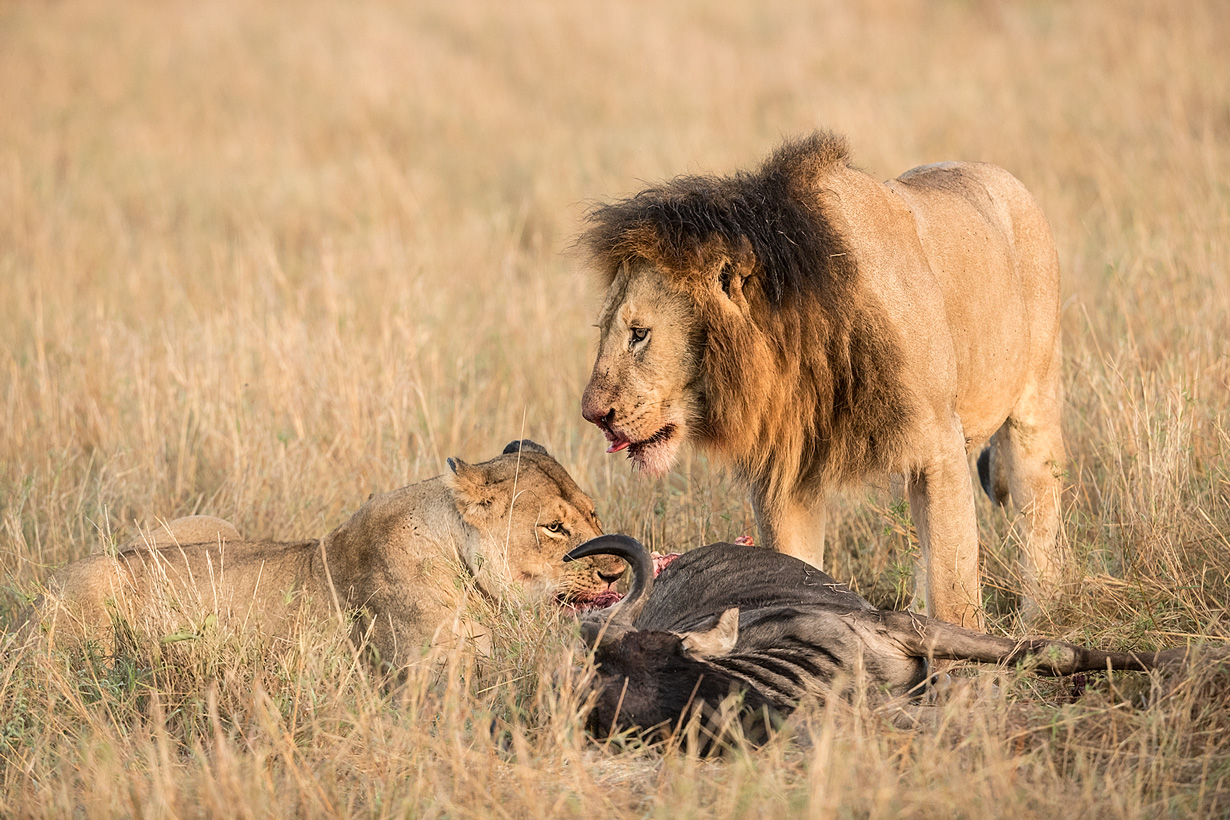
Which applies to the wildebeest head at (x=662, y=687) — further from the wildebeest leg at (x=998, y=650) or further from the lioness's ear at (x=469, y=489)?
the lioness's ear at (x=469, y=489)

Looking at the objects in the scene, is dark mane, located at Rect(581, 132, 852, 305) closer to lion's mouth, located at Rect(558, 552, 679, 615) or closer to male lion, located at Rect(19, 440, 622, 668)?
male lion, located at Rect(19, 440, 622, 668)

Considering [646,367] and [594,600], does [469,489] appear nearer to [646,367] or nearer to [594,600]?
[594,600]

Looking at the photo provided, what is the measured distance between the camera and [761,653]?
3379 millimetres

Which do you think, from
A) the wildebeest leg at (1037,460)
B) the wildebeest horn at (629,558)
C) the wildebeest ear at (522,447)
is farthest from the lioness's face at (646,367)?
the wildebeest leg at (1037,460)

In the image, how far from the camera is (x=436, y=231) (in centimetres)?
971

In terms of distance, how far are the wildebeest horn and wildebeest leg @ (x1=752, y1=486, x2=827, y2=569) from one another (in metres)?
0.98

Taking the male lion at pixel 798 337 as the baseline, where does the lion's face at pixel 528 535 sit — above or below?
below

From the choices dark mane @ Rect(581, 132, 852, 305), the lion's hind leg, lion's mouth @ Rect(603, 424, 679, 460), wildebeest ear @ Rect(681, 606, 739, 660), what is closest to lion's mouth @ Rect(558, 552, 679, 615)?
lion's mouth @ Rect(603, 424, 679, 460)

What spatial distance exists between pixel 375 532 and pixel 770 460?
146cm

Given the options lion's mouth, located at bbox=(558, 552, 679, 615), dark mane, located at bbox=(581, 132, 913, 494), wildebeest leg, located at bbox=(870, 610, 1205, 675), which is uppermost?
dark mane, located at bbox=(581, 132, 913, 494)

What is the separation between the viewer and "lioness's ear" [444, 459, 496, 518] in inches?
166

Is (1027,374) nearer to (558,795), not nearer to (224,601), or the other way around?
(558,795)

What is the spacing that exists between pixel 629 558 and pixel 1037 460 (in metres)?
2.17

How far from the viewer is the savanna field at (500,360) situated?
2.92 meters
